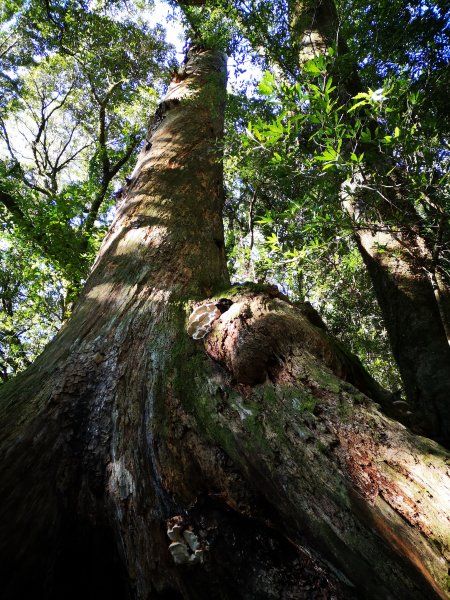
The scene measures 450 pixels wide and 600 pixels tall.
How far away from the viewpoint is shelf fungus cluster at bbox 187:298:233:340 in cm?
176

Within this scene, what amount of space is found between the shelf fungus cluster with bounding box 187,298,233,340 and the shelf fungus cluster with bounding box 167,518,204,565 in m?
0.80

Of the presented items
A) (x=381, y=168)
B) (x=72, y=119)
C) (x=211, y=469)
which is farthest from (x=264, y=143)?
(x=72, y=119)

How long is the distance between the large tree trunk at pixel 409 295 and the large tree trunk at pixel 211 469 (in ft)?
3.72

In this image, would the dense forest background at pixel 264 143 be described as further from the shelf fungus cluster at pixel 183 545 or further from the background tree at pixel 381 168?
the shelf fungus cluster at pixel 183 545

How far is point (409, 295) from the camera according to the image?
3135 millimetres

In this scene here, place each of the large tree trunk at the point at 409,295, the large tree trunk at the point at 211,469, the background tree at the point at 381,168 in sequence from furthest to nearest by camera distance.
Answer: the large tree trunk at the point at 409,295
the background tree at the point at 381,168
the large tree trunk at the point at 211,469

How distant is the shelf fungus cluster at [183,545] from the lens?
1.22 meters

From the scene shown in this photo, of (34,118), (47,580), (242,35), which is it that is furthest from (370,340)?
(34,118)

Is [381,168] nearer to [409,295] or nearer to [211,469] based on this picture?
[409,295]

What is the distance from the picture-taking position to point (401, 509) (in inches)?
38.6

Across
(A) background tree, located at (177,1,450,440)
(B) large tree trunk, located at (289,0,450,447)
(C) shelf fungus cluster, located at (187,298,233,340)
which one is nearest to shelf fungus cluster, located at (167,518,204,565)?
(C) shelf fungus cluster, located at (187,298,233,340)

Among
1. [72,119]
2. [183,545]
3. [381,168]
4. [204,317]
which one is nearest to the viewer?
[183,545]

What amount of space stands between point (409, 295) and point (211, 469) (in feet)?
8.44

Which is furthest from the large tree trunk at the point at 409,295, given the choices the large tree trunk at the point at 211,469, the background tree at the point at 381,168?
the large tree trunk at the point at 211,469
